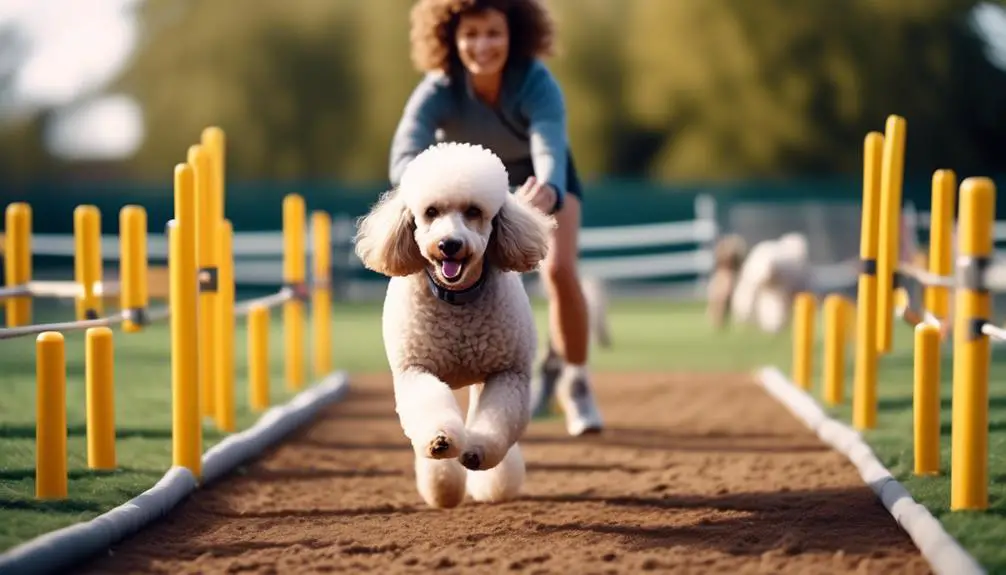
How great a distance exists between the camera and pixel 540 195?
4.80 meters

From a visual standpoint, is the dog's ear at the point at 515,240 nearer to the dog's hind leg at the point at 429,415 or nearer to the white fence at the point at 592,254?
the dog's hind leg at the point at 429,415

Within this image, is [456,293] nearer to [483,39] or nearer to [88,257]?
[483,39]

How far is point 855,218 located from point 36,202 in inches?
552

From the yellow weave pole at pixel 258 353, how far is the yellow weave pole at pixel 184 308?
2069mm

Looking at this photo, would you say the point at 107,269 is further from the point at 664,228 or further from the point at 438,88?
the point at 438,88

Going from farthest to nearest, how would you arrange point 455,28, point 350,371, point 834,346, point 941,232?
point 350,371, point 834,346, point 455,28, point 941,232

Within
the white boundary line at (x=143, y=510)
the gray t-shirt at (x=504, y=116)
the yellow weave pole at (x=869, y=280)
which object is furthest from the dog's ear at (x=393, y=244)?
the yellow weave pole at (x=869, y=280)

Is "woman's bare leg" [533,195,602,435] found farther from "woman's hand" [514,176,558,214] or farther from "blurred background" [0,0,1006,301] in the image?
"blurred background" [0,0,1006,301]

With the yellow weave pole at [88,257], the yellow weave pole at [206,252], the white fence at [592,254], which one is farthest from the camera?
the white fence at [592,254]

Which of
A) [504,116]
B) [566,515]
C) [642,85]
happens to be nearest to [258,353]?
[504,116]

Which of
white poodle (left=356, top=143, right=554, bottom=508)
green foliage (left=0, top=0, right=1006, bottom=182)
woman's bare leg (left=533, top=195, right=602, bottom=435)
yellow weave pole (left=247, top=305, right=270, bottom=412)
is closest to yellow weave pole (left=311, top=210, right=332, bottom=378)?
yellow weave pole (left=247, top=305, right=270, bottom=412)

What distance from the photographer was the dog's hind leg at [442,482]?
4305mm

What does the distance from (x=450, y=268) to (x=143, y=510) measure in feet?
4.05

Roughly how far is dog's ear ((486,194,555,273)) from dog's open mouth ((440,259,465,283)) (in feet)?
0.68
